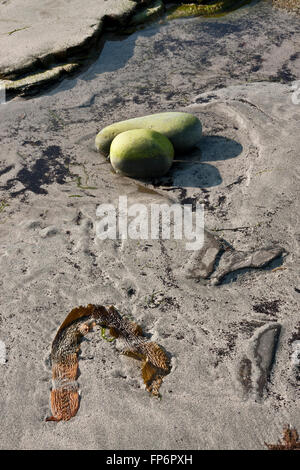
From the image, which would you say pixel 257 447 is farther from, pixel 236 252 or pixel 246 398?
pixel 236 252

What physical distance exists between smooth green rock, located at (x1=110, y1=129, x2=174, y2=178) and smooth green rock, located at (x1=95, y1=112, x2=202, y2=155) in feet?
0.67

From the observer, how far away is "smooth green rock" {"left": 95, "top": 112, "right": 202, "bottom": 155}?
4.17 meters

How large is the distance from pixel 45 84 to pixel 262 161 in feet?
10.2

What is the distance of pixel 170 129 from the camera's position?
4.17m

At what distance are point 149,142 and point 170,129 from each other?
1.33ft

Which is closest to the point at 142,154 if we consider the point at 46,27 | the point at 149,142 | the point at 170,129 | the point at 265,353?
the point at 149,142

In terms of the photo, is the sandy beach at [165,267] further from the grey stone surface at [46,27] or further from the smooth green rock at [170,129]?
the grey stone surface at [46,27]

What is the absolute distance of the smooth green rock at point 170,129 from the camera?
4.17 meters

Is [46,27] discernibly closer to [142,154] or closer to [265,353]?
[142,154]

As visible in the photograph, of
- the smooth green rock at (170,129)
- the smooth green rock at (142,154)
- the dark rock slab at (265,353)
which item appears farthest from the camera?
the smooth green rock at (170,129)

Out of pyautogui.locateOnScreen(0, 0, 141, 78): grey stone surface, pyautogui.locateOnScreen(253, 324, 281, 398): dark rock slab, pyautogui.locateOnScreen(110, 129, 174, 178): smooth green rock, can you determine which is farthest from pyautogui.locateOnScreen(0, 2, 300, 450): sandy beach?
pyautogui.locateOnScreen(0, 0, 141, 78): grey stone surface

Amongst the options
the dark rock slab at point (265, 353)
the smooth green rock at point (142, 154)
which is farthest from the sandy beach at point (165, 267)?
the smooth green rock at point (142, 154)

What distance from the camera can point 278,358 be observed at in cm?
245

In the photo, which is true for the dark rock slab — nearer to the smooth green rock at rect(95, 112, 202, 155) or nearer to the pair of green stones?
the pair of green stones
